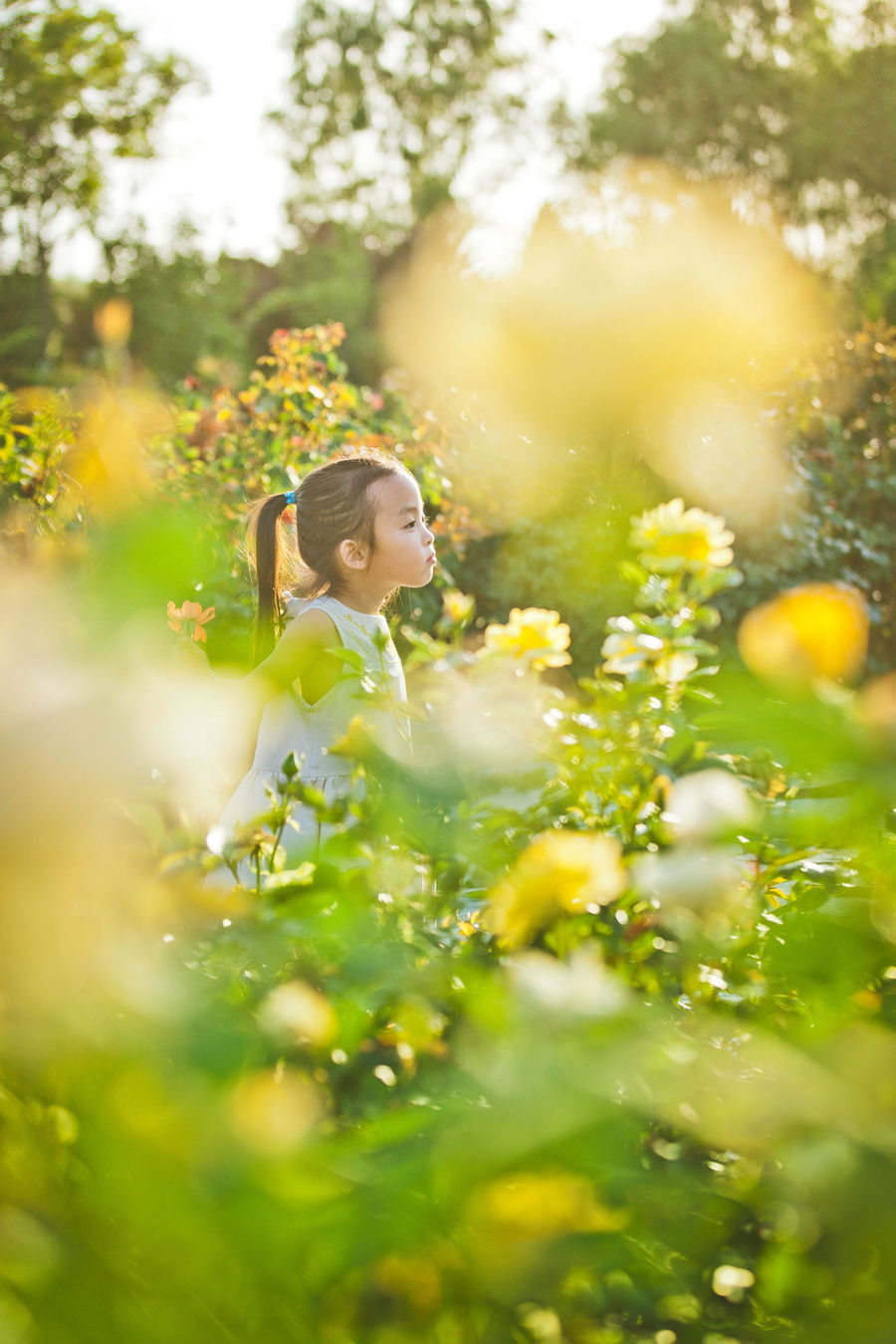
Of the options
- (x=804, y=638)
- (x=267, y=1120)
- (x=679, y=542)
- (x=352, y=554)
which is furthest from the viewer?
(x=352, y=554)

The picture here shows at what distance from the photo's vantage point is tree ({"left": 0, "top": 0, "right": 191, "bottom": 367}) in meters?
19.2

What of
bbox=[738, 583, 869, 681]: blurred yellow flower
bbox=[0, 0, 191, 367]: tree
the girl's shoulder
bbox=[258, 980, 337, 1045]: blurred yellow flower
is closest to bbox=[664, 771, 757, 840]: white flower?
bbox=[738, 583, 869, 681]: blurred yellow flower

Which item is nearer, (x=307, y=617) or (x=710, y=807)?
(x=710, y=807)

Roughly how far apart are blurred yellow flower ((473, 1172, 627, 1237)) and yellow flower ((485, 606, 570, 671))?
0.82m

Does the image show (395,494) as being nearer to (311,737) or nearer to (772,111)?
(311,737)

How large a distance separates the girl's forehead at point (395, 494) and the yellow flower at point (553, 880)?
2.02 meters

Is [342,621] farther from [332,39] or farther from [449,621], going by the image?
[332,39]

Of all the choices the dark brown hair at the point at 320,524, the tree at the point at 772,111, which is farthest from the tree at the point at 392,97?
the dark brown hair at the point at 320,524

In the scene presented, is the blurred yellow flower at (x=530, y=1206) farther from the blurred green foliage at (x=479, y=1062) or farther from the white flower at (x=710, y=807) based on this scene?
the white flower at (x=710, y=807)

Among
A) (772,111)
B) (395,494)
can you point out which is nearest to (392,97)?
(772,111)

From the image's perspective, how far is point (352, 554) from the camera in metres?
2.81

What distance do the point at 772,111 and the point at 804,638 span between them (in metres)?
27.8

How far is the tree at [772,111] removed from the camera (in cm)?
2397

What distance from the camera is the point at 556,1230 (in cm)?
50
